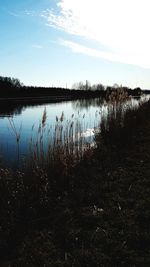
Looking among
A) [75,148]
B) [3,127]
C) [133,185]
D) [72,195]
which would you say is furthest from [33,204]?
[3,127]

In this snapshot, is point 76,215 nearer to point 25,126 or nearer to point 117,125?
point 117,125

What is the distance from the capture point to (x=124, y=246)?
3.65m

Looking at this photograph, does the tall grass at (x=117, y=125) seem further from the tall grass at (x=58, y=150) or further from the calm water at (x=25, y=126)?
the tall grass at (x=58, y=150)

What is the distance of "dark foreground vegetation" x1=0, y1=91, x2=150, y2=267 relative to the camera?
353 cm

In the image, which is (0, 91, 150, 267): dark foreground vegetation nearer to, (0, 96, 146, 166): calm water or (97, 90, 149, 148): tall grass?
(0, 96, 146, 166): calm water

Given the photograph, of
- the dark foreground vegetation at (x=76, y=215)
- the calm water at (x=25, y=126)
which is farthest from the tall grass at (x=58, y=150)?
the calm water at (x=25, y=126)

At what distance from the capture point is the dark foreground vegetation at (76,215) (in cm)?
353

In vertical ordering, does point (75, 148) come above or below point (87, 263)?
above

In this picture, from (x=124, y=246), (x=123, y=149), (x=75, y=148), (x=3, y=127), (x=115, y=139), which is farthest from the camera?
(x=3, y=127)

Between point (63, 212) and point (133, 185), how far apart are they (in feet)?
4.80

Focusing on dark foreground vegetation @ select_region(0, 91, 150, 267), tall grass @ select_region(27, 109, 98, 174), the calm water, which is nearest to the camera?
dark foreground vegetation @ select_region(0, 91, 150, 267)

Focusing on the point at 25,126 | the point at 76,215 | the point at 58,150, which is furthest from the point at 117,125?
the point at 25,126

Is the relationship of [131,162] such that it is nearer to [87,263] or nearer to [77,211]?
[77,211]

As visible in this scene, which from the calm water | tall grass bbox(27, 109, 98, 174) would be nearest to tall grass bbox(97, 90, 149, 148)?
the calm water
